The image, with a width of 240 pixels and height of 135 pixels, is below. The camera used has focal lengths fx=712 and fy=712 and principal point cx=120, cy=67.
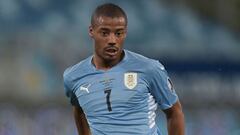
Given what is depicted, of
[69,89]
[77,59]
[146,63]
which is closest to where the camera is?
[146,63]

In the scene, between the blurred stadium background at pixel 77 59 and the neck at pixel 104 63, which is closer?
the neck at pixel 104 63

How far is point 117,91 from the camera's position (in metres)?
3.17

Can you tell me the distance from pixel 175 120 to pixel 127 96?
0.32 metres

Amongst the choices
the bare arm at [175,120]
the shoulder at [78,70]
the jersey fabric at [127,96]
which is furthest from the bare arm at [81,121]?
the bare arm at [175,120]

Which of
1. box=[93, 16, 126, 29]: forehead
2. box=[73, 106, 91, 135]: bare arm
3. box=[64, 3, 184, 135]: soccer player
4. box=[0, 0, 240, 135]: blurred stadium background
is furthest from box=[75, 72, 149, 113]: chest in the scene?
box=[0, 0, 240, 135]: blurred stadium background

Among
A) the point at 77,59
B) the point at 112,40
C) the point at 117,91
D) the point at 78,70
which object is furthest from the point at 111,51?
the point at 77,59

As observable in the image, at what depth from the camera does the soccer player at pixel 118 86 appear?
3141 millimetres

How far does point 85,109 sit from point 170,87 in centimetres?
41

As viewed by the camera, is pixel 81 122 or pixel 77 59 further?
pixel 77 59

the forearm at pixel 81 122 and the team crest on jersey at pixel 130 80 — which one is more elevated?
the team crest on jersey at pixel 130 80

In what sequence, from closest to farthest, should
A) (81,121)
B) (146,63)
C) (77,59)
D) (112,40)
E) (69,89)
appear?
(112,40), (146,63), (69,89), (81,121), (77,59)

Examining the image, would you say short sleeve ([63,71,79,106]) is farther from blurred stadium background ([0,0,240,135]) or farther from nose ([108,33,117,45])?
blurred stadium background ([0,0,240,135])

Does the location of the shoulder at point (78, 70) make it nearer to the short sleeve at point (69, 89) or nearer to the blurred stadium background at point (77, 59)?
the short sleeve at point (69, 89)

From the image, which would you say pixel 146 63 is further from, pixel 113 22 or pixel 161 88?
pixel 113 22
